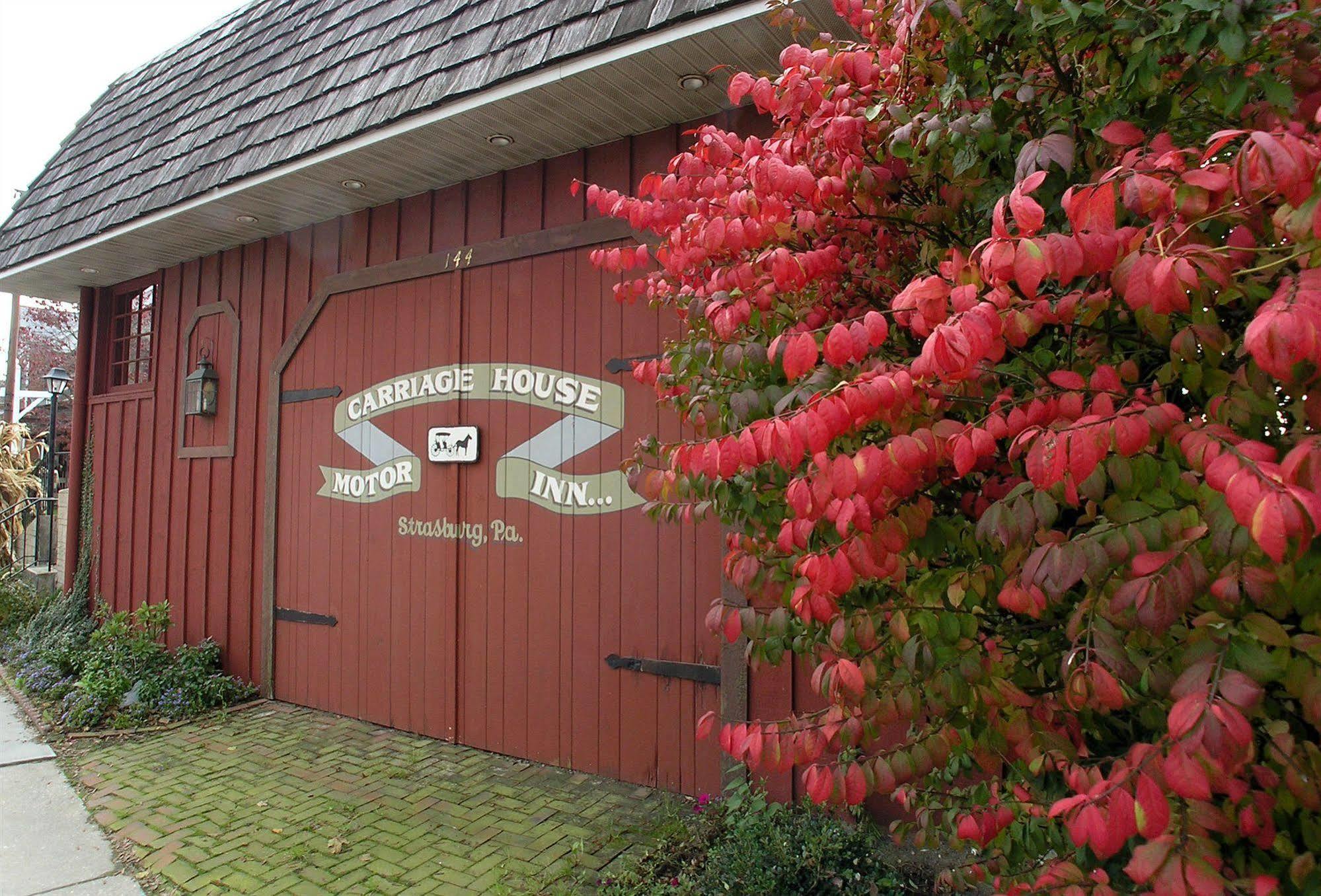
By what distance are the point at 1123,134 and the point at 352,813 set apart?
3.90 meters

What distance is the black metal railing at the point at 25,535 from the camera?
884 centimetres

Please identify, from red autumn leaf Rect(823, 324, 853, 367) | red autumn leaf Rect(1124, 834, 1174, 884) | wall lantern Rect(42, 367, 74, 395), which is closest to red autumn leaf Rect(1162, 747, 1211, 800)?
red autumn leaf Rect(1124, 834, 1174, 884)

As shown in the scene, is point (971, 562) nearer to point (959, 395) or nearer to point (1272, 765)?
point (959, 395)

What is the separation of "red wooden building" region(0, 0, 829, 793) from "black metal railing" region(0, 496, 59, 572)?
124 inches

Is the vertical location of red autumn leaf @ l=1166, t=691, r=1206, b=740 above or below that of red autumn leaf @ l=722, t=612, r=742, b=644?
above

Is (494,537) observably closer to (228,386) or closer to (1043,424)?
(228,386)

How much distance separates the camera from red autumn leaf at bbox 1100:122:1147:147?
137cm

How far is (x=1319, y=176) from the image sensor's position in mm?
994

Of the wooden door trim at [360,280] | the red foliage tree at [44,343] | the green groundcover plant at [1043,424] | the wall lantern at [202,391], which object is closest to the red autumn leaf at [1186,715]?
the green groundcover plant at [1043,424]

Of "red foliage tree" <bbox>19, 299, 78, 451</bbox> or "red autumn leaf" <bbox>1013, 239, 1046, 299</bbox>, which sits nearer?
"red autumn leaf" <bbox>1013, 239, 1046, 299</bbox>

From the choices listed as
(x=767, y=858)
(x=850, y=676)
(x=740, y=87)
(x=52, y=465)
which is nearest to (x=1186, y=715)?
(x=850, y=676)

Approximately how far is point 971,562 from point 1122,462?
53 centimetres

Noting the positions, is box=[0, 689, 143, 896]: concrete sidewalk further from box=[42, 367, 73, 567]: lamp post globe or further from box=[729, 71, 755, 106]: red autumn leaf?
box=[42, 367, 73, 567]: lamp post globe

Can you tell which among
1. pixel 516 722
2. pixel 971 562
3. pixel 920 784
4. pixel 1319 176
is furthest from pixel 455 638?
pixel 1319 176
